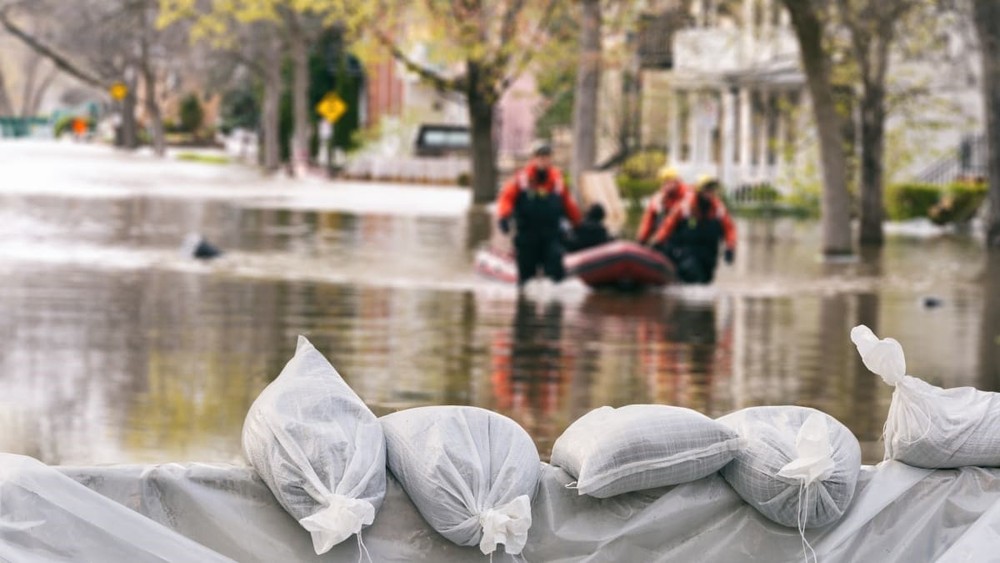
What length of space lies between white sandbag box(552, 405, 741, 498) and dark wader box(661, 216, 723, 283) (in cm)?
1669

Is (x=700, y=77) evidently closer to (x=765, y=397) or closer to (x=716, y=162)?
(x=716, y=162)

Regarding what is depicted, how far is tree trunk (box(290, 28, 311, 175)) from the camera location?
60.6 metres

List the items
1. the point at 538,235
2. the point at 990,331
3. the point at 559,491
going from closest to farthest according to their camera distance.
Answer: the point at 559,491
the point at 990,331
the point at 538,235

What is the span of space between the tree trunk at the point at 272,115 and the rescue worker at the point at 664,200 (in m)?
44.3

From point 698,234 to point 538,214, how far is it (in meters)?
1.97

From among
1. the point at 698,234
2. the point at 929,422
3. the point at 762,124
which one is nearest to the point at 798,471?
the point at 929,422

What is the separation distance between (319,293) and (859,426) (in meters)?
10.2

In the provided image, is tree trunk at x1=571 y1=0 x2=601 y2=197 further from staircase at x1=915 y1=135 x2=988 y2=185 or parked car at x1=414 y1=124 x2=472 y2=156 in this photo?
parked car at x1=414 y1=124 x2=472 y2=156

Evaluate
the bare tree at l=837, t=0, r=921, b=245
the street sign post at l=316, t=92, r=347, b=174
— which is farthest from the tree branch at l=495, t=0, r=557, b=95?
the street sign post at l=316, t=92, r=347, b=174

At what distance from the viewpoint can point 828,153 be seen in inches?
1147

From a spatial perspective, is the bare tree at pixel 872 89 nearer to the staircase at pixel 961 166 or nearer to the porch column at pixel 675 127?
the staircase at pixel 961 166

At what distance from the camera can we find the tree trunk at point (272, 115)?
216 ft

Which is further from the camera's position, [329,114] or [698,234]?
[329,114]

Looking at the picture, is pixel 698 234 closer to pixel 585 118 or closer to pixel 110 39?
pixel 585 118
